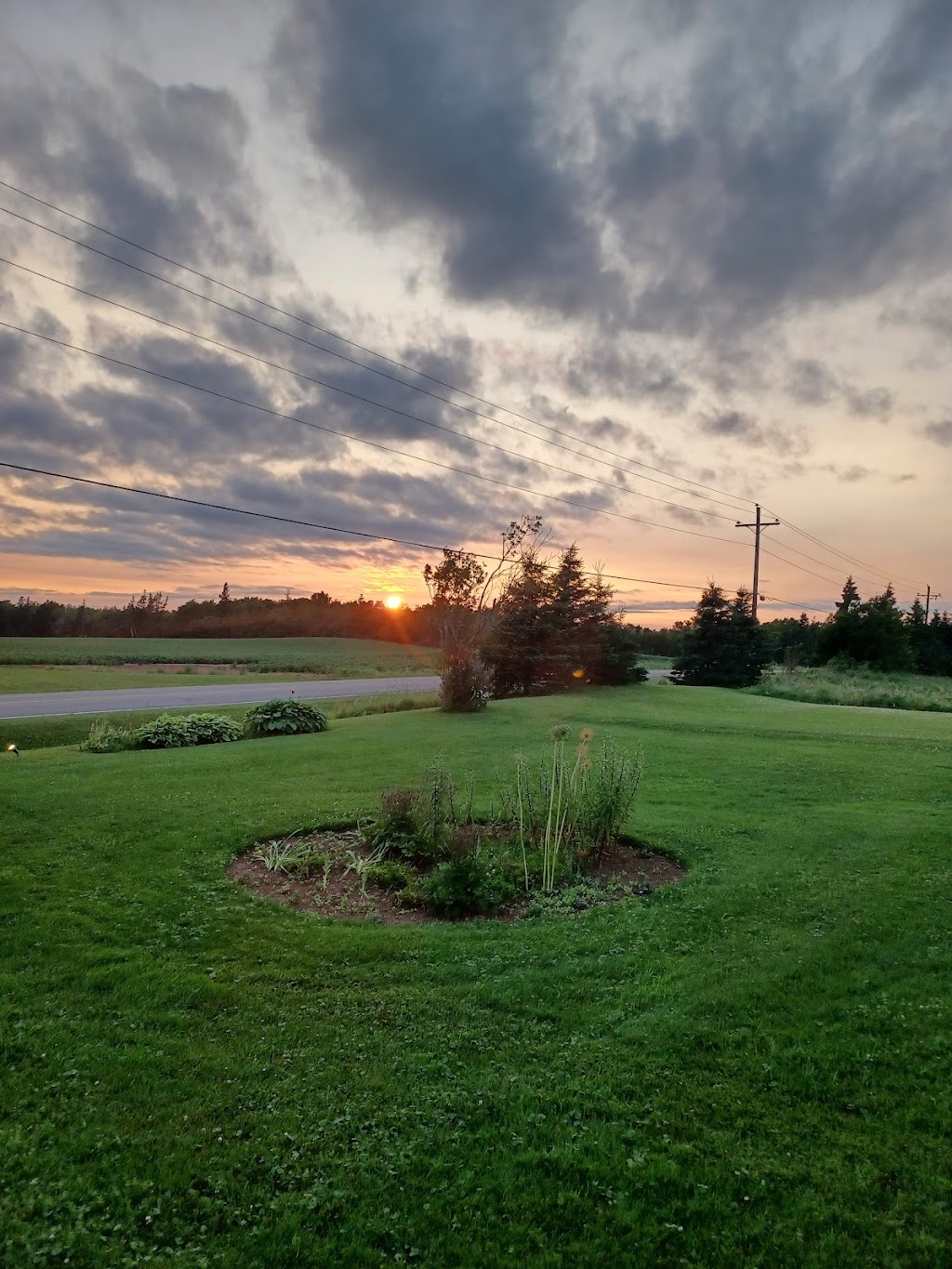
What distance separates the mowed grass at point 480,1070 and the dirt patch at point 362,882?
27 cm

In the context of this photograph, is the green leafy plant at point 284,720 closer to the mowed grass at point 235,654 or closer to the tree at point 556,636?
the tree at point 556,636

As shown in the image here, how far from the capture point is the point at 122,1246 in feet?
7.10

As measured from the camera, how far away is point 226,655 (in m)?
41.6

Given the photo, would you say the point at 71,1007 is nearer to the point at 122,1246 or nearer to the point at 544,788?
the point at 122,1246

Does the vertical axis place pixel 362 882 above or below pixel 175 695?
above

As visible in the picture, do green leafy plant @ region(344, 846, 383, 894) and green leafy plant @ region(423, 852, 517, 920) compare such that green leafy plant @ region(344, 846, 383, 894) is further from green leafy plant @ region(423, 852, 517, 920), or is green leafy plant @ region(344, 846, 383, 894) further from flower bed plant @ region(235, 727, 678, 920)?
green leafy plant @ region(423, 852, 517, 920)

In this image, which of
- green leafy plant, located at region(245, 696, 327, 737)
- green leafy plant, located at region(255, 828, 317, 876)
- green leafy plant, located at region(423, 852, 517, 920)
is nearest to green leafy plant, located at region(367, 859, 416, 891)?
green leafy plant, located at region(423, 852, 517, 920)

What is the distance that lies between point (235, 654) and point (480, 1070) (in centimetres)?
4216

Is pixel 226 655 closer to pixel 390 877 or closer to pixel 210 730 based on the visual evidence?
pixel 210 730

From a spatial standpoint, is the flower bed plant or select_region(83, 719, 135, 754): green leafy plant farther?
select_region(83, 719, 135, 754): green leafy plant

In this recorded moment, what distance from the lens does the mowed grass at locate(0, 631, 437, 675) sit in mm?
34219

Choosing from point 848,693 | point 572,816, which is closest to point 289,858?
point 572,816

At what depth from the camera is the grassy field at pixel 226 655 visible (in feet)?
110

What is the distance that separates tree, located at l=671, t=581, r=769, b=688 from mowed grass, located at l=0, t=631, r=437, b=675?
40.3ft
